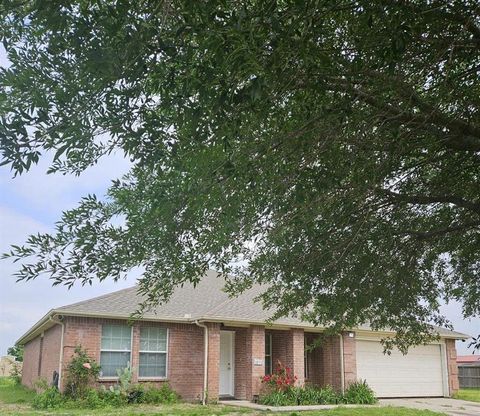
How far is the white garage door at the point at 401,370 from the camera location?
1961 centimetres

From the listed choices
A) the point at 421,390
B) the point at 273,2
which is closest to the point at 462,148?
the point at 273,2

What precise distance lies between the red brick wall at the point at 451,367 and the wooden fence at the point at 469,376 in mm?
14171

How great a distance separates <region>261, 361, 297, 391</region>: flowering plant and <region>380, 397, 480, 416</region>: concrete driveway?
3304 mm

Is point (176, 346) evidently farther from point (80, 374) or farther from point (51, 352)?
point (51, 352)

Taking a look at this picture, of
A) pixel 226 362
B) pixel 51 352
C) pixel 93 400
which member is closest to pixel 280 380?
pixel 226 362

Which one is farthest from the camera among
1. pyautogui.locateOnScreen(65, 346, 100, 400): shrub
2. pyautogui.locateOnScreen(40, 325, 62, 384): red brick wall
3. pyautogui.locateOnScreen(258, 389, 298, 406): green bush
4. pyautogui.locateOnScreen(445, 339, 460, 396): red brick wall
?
pyautogui.locateOnScreen(445, 339, 460, 396): red brick wall

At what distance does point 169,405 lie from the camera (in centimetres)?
1484

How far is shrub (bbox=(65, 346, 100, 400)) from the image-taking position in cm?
1453

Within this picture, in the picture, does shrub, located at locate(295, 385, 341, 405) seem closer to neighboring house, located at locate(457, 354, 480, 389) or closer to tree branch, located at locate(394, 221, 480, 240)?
tree branch, located at locate(394, 221, 480, 240)

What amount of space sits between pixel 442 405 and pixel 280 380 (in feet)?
19.1

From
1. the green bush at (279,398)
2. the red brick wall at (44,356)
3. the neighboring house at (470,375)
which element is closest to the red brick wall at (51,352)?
the red brick wall at (44,356)

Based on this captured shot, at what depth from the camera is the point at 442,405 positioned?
1789cm

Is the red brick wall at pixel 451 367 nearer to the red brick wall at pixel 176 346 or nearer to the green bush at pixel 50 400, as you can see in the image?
the red brick wall at pixel 176 346

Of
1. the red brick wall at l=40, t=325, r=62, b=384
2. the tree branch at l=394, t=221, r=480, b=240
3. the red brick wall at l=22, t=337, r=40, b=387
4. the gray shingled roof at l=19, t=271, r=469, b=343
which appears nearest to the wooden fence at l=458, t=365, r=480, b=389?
the gray shingled roof at l=19, t=271, r=469, b=343
